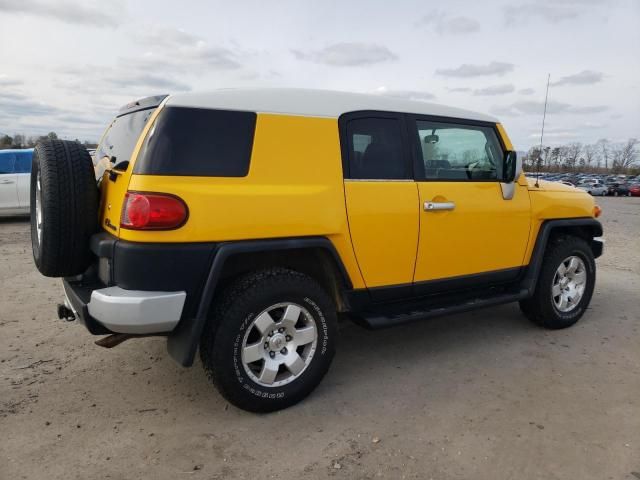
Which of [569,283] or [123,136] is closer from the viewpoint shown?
[123,136]

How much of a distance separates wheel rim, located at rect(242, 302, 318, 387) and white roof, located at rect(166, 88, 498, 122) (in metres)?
1.20

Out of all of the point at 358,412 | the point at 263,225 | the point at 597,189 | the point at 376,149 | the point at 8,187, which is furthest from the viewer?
the point at 597,189

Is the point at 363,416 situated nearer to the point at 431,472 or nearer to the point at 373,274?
the point at 431,472

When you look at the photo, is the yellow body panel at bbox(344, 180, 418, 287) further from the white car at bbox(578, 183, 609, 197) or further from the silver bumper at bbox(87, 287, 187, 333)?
the white car at bbox(578, 183, 609, 197)

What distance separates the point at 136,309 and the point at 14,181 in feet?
33.9

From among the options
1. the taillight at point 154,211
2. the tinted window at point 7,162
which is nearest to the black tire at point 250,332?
the taillight at point 154,211

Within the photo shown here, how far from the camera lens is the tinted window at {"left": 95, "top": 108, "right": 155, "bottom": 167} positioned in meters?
3.04

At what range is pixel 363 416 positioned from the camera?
3068mm

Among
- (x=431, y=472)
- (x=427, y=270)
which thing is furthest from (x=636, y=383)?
(x=431, y=472)

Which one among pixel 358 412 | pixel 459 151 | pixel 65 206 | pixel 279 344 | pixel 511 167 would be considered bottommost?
pixel 358 412

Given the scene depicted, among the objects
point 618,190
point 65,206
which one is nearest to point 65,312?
point 65,206

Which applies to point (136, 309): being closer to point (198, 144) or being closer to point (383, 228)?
point (198, 144)

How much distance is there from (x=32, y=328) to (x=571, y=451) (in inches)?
169

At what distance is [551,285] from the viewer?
4.51m
